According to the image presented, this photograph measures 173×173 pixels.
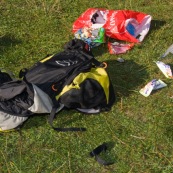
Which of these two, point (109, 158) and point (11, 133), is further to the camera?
point (11, 133)

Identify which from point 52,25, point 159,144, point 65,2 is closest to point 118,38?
point 52,25

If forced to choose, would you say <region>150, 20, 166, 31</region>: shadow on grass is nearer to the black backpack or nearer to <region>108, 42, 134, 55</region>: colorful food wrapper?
<region>108, 42, 134, 55</region>: colorful food wrapper

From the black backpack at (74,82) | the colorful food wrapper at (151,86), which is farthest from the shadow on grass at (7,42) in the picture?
the colorful food wrapper at (151,86)

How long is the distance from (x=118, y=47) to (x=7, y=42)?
4.75ft

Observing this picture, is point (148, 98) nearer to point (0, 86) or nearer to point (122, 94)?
point (122, 94)

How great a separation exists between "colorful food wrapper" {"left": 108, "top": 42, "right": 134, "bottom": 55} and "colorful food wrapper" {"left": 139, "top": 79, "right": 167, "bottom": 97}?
682mm

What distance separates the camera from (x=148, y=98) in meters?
3.92

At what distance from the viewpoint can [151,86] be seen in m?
3.96

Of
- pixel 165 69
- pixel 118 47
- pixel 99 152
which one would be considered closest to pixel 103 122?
pixel 99 152

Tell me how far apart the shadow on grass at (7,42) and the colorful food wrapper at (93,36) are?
0.83 meters

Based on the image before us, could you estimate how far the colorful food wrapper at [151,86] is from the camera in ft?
12.9

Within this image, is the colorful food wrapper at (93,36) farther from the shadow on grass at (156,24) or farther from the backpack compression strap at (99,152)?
the backpack compression strap at (99,152)

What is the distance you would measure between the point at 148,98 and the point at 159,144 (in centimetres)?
64

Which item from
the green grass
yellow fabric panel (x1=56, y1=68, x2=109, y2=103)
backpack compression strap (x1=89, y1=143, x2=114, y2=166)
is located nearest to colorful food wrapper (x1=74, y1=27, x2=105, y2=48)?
the green grass
